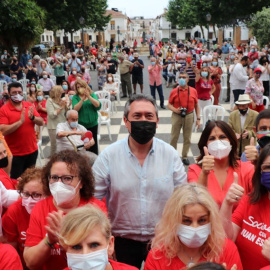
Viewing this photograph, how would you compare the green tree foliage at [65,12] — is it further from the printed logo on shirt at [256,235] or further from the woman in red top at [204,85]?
the printed logo on shirt at [256,235]

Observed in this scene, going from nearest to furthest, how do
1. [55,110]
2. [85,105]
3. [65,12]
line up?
[85,105], [55,110], [65,12]

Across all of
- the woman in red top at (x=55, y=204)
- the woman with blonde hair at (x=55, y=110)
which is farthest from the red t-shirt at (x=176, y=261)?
the woman with blonde hair at (x=55, y=110)

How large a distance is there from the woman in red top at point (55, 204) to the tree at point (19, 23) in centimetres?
1427

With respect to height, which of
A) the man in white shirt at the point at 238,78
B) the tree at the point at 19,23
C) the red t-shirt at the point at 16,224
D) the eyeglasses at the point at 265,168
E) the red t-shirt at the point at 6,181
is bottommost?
the red t-shirt at the point at 16,224

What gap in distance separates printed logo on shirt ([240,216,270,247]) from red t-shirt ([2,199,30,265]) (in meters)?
1.55

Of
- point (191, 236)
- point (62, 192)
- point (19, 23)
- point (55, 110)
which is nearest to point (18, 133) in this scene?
point (55, 110)

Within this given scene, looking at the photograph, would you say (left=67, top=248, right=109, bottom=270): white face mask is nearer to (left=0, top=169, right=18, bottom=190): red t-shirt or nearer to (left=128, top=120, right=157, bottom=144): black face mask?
(left=128, top=120, right=157, bottom=144): black face mask

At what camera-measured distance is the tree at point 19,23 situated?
15438 mm

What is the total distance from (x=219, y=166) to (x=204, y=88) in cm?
628

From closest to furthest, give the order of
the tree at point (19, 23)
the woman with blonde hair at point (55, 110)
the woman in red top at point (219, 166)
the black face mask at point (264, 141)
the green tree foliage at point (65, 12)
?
the woman in red top at point (219, 166) → the black face mask at point (264, 141) → the woman with blonde hair at point (55, 110) → the tree at point (19, 23) → the green tree foliage at point (65, 12)

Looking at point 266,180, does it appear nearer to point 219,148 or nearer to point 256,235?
point 256,235

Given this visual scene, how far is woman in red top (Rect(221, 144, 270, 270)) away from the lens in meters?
2.31

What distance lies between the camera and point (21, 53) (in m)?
19.5

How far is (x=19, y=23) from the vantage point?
16.0m
